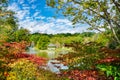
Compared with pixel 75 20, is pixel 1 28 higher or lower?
lower

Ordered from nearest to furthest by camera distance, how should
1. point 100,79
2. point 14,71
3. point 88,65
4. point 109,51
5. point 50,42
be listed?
point 100,79 → point 109,51 → point 88,65 → point 14,71 → point 50,42

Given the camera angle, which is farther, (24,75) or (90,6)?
(24,75)

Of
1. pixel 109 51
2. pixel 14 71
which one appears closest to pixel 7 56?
pixel 14 71

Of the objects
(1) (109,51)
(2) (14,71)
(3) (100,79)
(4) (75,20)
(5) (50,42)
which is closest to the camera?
(3) (100,79)

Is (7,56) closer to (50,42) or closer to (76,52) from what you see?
(76,52)

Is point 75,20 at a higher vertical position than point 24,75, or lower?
higher

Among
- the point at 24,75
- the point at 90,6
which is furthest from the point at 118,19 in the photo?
the point at 24,75

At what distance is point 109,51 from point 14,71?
4.04 m

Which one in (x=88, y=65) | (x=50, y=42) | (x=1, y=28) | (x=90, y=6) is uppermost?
(x=90, y=6)

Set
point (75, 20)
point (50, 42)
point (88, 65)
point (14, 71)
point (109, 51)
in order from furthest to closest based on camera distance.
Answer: point (50, 42), point (75, 20), point (14, 71), point (88, 65), point (109, 51)

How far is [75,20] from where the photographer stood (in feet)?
40.3

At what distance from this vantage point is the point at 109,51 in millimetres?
9297

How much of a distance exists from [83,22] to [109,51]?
11.0 ft

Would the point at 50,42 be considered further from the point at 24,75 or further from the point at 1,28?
the point at 24,75
